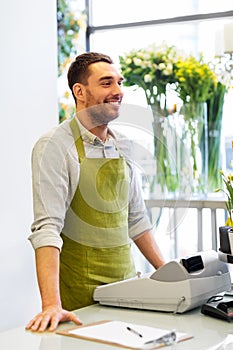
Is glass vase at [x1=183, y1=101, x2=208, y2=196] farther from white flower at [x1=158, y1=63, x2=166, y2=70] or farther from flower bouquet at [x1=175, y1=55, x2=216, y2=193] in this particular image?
white flower at [x1=158, y1=63, x2=166, y2=70]

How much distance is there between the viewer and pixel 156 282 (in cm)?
203

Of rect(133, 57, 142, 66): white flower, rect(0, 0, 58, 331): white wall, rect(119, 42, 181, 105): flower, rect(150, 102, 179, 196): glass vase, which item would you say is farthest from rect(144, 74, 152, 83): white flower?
rect(150, 102, 179, 196): glass vase

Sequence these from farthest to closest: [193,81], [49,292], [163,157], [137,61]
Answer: [137,61]
[193,81]
[163,157]
[49,292]

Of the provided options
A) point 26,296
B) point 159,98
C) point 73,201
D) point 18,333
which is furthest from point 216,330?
point 159,98

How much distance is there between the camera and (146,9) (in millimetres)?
4652

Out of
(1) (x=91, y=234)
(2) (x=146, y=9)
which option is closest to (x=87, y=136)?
(1) (x=91, y=234)

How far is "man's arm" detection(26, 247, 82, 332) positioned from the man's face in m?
0.49

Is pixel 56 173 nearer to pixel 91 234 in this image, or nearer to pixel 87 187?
pixel 87 187

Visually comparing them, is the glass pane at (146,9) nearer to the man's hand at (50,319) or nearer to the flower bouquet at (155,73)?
the flower bouquet at (155,73)

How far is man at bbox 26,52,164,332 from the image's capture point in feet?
7.03

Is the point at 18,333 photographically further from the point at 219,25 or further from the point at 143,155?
the point at 219,25

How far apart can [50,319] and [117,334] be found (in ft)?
0.74

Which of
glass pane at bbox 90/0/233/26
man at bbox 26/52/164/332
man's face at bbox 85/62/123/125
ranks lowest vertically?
man at bbox 26/52/164/332

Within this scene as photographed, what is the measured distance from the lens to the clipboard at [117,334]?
1.63 m
